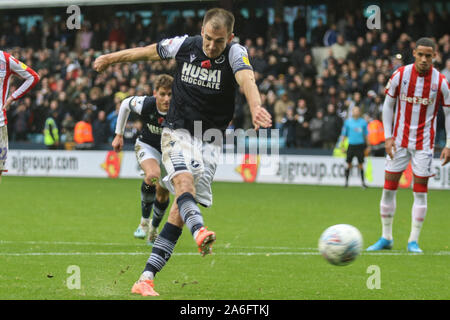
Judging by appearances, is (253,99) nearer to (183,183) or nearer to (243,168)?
(183,183)

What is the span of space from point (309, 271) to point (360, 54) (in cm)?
1598

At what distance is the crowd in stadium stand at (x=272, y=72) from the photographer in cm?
2225

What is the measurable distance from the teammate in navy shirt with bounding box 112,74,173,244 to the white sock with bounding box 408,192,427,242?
2.86 meters

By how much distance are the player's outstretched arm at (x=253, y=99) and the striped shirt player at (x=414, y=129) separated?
12.4 feet

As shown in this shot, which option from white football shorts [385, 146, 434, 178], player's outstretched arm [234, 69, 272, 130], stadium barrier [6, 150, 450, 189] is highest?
player's outstretched arm [234, 69, 272, 130]

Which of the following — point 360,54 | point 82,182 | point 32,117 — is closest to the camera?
point 82,182

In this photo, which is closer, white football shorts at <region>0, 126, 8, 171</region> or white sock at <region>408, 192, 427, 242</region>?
white sock at <region>408, 192, 427, 242</region>

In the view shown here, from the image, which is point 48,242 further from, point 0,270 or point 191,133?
point 191,133

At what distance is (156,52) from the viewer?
21.4ft

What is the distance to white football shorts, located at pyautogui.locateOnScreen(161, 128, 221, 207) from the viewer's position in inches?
248

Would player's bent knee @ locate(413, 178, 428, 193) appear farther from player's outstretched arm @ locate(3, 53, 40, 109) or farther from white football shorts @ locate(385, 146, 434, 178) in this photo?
player's outstretched arm @ locate(3, 53, 40, 109)

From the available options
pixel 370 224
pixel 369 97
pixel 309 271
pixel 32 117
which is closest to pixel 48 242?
pixel 309 271

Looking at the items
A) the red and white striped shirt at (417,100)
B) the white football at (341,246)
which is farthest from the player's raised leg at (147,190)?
the white football at (341,246)

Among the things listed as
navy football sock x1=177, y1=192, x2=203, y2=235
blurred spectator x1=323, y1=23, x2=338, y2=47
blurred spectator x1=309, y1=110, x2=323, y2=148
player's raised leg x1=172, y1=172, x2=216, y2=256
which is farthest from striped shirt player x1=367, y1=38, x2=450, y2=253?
blurred spectator x1=323, y1=23, x2=338, y2=47
